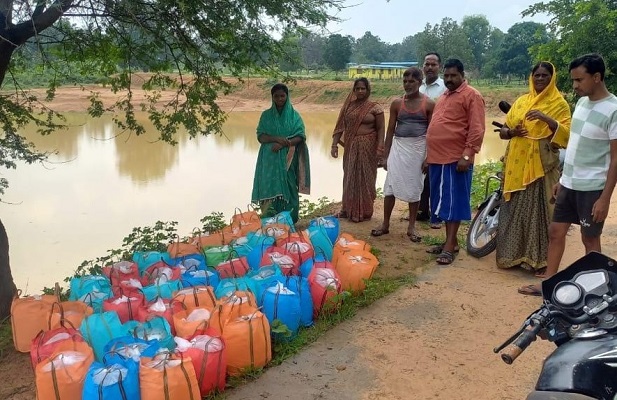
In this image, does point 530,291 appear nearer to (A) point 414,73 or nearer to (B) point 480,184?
(A) point 414,73

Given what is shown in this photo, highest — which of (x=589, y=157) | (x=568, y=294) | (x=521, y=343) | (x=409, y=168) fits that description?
(x=589, y=157)

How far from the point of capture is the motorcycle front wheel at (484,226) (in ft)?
16.1

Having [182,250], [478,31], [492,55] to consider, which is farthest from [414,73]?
[478,31]

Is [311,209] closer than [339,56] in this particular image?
Yes

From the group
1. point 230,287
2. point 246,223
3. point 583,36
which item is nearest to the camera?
point 230,287

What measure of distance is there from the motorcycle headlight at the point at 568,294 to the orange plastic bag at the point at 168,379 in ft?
5.49

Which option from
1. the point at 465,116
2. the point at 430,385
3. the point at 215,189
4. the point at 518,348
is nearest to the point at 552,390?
the point at 518,348

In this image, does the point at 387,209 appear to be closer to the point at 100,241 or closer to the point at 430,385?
the point at 430,385

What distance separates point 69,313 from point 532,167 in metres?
3.42

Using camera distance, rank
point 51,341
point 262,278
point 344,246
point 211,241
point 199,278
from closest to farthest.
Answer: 1. point 51,341
2. point 262,278
3. point 199,278
4. point 344,246
5. point 211,241

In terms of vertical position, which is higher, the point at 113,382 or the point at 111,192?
the point at 113,382

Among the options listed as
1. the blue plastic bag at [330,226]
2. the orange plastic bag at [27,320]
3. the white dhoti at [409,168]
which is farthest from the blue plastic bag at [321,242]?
the orange plastic bag at [27,320]

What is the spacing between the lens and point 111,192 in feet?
36.7

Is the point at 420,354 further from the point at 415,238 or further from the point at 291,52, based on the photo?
the point at 291,52
